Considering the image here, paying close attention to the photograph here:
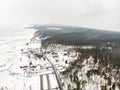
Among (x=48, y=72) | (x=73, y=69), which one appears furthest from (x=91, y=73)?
(x=48, y=72)

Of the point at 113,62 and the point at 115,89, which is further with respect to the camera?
the point at 113,62

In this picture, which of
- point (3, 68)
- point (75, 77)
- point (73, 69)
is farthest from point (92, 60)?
point (3, 68)

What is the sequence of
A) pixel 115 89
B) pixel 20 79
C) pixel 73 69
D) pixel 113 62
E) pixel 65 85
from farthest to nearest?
1. pixel 113 62
2. pixel 73 69
3. pixel 20 79
4. pixel 65 85
5. pixel 115 89

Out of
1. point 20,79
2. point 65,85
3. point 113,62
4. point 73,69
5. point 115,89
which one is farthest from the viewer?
point 113,62

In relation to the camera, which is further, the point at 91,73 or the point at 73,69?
the point at 73,69

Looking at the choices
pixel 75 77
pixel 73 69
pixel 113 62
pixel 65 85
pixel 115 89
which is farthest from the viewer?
pixel 113 62

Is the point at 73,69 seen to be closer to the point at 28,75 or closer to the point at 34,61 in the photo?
the point at 28,75

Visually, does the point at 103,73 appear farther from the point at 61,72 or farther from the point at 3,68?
the point at 3,68

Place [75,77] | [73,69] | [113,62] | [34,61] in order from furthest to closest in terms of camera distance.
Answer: [34,61] → [113,62] → [73,69] → [75,77]
